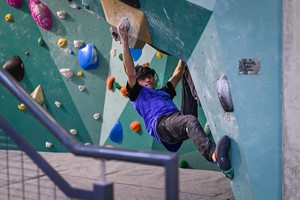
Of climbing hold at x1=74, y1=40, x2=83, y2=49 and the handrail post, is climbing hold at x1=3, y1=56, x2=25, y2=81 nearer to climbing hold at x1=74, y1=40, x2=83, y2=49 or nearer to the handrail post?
climbing hold at x1=74, y1=40, x2=83, y2=49

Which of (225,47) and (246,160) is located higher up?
(225,47)

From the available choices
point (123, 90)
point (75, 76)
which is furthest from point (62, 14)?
point (123, 90)

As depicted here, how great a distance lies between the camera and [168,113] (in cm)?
473

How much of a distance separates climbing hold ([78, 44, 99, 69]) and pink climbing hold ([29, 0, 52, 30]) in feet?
2.08

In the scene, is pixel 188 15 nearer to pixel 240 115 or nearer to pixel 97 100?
pixel 240 115

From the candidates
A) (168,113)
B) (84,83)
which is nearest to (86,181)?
(168,113)

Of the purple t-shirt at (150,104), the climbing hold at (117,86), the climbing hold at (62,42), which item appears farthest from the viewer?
the climbing hold at (62,42)

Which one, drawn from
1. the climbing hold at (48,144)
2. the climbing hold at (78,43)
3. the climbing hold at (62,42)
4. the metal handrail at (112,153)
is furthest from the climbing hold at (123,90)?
the metal handrail at (112,153)

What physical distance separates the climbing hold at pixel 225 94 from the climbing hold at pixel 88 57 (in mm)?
3425

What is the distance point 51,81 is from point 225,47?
13.8ft

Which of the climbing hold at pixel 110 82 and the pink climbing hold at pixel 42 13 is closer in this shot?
the climbing hold at pixel 110 82

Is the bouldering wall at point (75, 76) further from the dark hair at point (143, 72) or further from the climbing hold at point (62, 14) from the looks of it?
the dark hair at point (143, 72)

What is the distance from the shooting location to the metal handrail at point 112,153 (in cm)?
185

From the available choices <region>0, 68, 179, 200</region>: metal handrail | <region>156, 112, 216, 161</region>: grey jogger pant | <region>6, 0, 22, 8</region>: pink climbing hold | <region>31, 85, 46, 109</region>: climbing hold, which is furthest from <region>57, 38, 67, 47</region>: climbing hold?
<region>0, 68, 179, 200</region>: metal handrail
